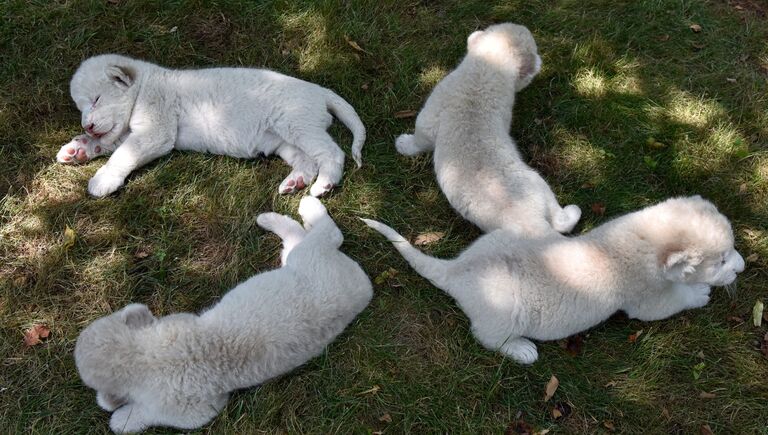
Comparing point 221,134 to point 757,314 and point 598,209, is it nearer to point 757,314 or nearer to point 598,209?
point 598,209

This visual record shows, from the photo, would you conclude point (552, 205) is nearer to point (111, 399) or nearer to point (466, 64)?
point (466, 64)

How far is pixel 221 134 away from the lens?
168 inches

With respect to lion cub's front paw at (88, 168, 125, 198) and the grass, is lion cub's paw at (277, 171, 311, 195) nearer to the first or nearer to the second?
the grass

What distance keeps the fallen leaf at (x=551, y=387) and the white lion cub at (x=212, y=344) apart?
1.32 meters

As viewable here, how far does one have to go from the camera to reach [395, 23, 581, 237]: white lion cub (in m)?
3.69

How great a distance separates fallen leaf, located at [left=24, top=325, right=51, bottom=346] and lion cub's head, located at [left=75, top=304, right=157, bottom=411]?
794 millimetres

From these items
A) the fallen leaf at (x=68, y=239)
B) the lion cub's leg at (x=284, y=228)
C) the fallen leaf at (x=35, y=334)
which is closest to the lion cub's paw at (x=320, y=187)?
the lion cub's leg at (x=284, y=228)

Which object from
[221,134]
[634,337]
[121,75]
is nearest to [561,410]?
[634,337]

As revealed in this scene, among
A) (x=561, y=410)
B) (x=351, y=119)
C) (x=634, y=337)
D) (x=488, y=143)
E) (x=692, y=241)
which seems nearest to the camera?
(x=692, y=241)

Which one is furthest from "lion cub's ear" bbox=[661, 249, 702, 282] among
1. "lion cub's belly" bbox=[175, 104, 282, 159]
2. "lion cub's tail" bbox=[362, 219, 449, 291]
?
"lion cub's belly" bbox=[175, 104, 282, 159]

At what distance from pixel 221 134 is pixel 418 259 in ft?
5.96

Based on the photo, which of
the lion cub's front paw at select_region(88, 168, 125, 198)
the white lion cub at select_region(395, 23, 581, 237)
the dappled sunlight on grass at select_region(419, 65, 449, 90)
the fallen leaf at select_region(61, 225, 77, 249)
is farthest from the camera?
the dappled sunlight on grass at select_region(419, 65, 449, 90)

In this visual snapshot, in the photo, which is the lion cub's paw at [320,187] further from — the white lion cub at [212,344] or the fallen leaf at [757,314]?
the fallen leaf at [757,314]

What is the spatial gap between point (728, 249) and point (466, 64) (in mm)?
2184
